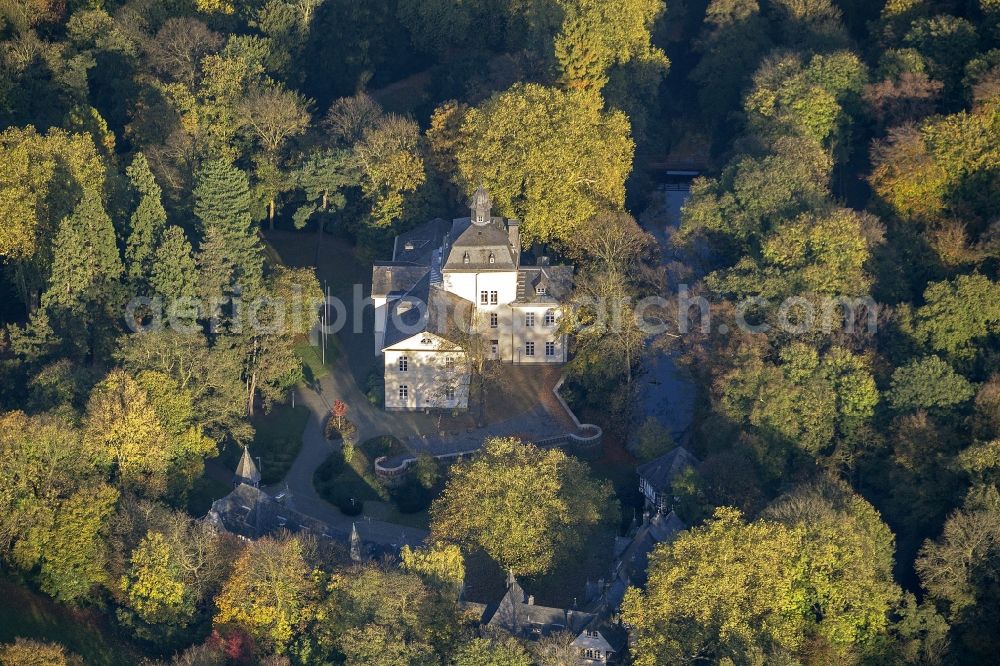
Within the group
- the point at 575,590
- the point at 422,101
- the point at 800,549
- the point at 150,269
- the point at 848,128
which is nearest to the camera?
the point at 800,549

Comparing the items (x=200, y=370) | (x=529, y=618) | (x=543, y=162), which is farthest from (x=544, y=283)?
(x=529, y=618)

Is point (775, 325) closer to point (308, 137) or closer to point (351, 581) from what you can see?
point (351, 581)

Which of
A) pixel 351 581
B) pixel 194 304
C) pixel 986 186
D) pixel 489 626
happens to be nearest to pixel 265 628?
pixel 351 581

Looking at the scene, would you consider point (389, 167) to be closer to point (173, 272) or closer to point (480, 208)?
point (480, 208)

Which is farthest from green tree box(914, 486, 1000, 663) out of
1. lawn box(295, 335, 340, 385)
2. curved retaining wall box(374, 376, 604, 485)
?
lawn box(295, 335, 340, 385)

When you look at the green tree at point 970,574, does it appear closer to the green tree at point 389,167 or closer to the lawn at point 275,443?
the lawn at point 275,443
